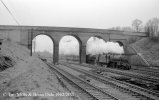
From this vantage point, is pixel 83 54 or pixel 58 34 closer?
pixel 58 34

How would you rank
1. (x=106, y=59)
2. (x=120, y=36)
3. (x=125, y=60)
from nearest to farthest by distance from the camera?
(x=125, y=60)
(x=106, y=59)
(x=120, y=36)

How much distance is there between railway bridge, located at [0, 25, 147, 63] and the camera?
37.9 m

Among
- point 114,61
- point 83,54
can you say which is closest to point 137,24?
point 83,54

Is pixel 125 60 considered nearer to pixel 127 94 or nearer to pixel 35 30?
pixel 127 94

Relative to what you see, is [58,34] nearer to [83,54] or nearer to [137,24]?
[83,54]

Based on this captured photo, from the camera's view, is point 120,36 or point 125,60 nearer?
point 125,60

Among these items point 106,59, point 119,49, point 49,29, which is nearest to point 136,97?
point 106,59

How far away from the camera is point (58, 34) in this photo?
39.9 meters

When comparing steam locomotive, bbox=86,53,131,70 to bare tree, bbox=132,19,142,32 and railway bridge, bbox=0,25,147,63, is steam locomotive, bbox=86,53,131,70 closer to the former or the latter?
railway bridge, bbox=0,25,147,63

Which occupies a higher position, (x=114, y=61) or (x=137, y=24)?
(x=137, y=24)

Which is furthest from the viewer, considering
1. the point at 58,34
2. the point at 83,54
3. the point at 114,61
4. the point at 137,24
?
the point at 137,24

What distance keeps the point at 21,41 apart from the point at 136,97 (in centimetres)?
3381

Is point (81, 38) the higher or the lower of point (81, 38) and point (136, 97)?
the higher

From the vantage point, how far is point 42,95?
6.19 meters
